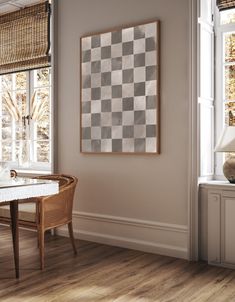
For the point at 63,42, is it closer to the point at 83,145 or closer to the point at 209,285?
the point at 83,145

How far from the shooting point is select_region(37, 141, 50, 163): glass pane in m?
5.09

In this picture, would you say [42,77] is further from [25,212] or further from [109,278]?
[109,278]

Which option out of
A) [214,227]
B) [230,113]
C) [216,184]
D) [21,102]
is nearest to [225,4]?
[230,113]

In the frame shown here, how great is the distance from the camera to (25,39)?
16.8 feet

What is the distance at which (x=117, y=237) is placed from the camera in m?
4.10

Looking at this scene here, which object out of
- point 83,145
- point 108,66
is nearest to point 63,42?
point 108,66

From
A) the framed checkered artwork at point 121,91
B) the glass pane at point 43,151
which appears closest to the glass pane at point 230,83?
the framed checkered artwork at point 121,91

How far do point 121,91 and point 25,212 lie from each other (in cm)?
154

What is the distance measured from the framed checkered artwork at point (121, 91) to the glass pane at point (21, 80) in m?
1.32

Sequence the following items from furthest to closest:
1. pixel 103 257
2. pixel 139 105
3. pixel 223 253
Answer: pixel 139 105 < pixel 103 257 < pixel 223 253

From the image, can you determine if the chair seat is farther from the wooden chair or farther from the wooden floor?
the wooden floor

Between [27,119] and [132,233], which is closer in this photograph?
[132,233]

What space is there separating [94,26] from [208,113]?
5.23 ft

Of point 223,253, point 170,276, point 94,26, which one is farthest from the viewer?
point 94,26
